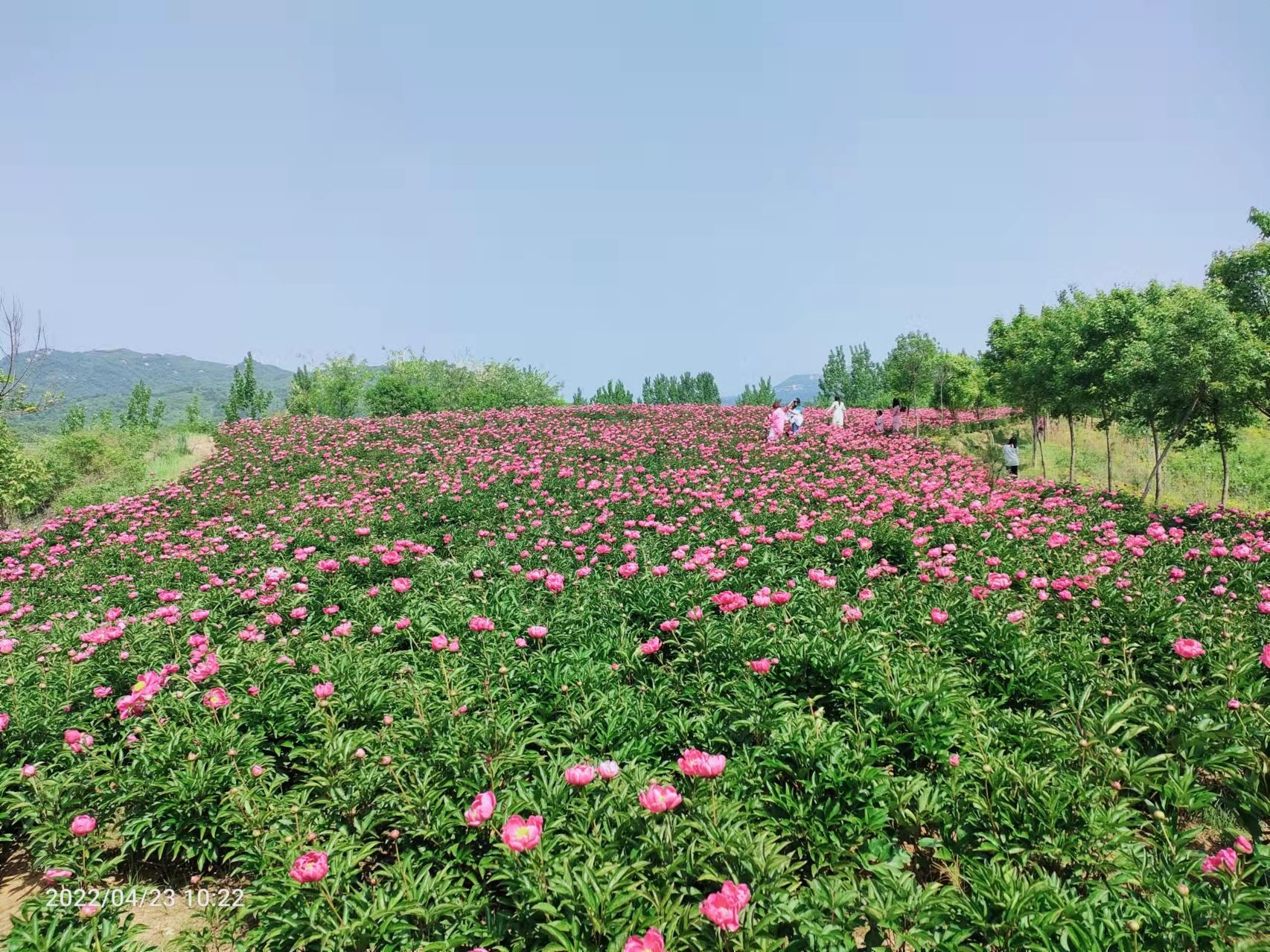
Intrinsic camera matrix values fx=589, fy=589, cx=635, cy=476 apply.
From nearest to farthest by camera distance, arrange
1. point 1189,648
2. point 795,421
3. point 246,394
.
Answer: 1. point 1189,648
2. point 795,421
3. point 246,394

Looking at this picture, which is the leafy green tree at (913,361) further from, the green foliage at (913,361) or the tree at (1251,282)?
the tree at (1251,282)

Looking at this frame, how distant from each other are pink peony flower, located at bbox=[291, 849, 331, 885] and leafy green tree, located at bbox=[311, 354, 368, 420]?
125 feet

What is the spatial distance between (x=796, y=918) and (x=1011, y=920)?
0.87 m

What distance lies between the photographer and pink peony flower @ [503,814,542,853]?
91.7 inches

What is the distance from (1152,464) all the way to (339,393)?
4390cm

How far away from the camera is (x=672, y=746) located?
382cm

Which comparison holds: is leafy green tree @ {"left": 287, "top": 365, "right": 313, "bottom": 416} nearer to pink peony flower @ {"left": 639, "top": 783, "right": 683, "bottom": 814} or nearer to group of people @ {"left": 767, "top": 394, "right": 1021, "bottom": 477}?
group of people @ {"left": 767, "top": 394, "right": 1021, "bottom": 477}

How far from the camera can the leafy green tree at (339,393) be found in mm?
40281

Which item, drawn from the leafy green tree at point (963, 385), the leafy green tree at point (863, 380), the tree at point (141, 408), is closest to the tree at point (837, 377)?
the leafy green tree at point (863, 380)

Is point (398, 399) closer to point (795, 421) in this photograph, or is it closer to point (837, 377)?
point (795, 421)

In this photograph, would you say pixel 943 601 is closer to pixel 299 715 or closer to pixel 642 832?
pixel 642 832

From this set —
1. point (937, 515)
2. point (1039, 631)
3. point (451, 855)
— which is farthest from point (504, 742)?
point (937, 515)

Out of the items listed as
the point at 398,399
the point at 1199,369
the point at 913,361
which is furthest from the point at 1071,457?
the point at 398,399

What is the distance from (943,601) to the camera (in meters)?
4.97
